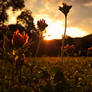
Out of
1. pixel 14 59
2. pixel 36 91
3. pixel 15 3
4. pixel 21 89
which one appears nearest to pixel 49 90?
pixel 36 91

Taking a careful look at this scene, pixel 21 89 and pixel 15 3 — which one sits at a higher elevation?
pixel 15 3

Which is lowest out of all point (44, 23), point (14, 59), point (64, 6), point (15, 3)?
point (14, 59)

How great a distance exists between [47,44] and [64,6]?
24341 mm

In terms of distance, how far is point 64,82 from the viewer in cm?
185

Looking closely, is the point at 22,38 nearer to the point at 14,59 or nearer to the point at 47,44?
the point at 14,59

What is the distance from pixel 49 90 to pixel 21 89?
0.34 metres

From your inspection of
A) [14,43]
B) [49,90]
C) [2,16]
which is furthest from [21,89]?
[2,16]

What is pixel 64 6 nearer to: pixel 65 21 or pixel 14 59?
pixel 65 21

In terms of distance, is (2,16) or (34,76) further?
(2,16)

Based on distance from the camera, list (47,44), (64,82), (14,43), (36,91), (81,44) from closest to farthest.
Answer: (36,91) → (64,82) → (14,43) → (81,44) → (47,44)

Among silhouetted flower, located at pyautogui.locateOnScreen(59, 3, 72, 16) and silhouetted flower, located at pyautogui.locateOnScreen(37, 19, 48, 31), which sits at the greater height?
silhouetted flower, located at pyautogui.locateOnScreen(59, 3, 72, 16)

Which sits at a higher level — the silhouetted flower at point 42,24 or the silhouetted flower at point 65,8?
the silhouetted flower at point 65,8

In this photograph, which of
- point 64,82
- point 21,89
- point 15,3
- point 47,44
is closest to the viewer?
point 21,89

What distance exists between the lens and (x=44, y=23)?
3922 mm
